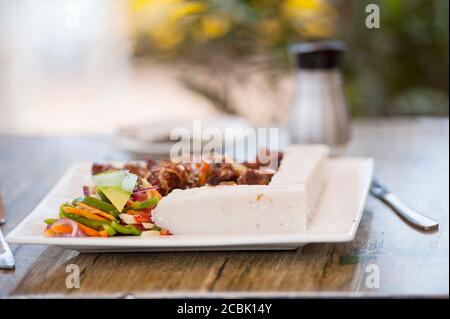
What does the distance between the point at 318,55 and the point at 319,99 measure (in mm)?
127

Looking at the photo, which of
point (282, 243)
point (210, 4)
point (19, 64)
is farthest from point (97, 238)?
point (19, 64)

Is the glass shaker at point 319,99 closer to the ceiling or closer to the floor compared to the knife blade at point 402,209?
closer to the ceiling

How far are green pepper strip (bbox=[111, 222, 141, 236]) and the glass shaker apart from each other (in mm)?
958

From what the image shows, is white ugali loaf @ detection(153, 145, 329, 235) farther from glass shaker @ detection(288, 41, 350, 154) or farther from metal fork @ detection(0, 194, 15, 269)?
glass shaker @ detection(288, 41, 350, 154)

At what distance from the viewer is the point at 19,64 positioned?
15.3ft

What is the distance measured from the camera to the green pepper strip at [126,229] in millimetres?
1251

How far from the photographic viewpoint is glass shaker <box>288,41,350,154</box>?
81.4 inches

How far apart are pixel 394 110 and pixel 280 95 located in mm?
602

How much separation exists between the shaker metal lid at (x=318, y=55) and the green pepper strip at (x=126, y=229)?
0.98 m

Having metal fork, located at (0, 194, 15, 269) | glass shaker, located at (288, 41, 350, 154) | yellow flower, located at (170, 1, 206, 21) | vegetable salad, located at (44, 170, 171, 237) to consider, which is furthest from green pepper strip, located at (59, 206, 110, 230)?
yellow flower, located at (170, 1, 206, 21)

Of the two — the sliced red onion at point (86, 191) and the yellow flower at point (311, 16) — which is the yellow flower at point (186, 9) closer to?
the yellow flower at point (311, 16)

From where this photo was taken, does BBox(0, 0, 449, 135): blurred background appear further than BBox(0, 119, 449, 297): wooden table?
Yes

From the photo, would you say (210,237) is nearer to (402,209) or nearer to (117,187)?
(117,187)

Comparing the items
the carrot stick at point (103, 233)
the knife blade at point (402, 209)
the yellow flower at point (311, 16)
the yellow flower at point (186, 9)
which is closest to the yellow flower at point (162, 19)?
the yellow flower at point (186, 9)
